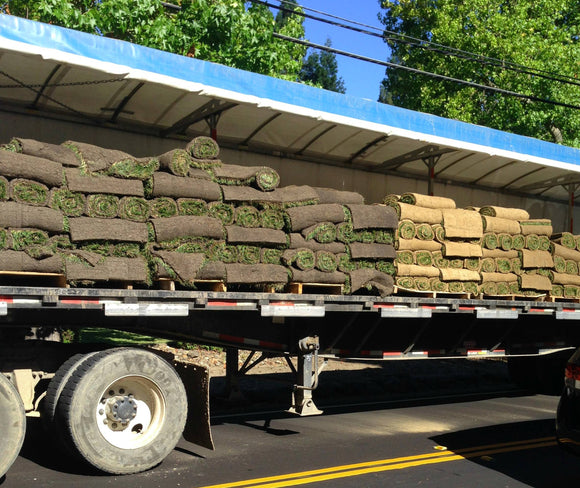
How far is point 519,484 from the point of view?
23.9 ft

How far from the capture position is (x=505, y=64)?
2641 cm

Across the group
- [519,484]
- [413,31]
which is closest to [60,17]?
[519,484]

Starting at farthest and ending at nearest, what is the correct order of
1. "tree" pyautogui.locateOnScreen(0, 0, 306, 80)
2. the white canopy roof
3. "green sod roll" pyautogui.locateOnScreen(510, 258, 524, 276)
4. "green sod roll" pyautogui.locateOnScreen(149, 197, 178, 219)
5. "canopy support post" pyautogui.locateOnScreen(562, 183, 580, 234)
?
"tree" pyautogui.locateOnScreen(0, 0, 306, 80)
"canopy support post" pyautogui.locateOnScreen(562, 183, 580, 234)
"green sod roll" pyautogui.locateOnScreen(510, 258, 524, 276)
the white canopy roof
"green sod roll" pyautogui.locateOnScreen(149, 197, 178, 219)

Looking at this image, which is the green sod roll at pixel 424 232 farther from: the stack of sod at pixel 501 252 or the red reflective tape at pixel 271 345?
the red reflective tape at pixel 271 345

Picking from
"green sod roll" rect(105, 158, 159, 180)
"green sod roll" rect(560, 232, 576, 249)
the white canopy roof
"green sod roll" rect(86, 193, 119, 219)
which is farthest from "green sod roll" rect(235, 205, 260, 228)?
"green sod roll" rect(560, 232, 576, 249)

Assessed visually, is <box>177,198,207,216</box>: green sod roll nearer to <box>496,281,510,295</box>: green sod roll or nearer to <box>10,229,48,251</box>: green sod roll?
<box>10,229,48,251</box>: green sod roll

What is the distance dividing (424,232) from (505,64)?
18.4 metres

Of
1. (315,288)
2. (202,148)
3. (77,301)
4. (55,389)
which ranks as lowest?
(55,389)

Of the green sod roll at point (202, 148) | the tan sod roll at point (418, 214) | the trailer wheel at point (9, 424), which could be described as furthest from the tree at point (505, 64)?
the trailer wheel at point (9, 424)

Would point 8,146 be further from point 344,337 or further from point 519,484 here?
point 519,484

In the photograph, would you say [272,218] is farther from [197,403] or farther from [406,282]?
[406,282]

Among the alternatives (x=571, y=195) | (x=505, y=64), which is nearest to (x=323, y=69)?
(x=505, y=64)

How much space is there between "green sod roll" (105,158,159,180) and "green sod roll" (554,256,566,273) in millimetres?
6717

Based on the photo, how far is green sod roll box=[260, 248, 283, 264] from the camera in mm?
8281
